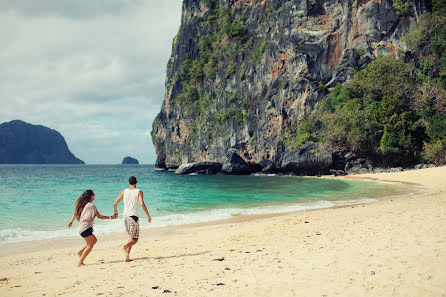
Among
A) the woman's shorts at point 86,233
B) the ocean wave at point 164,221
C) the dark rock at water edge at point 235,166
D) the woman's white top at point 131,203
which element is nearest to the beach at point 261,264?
the woman's shorts at point 86,233

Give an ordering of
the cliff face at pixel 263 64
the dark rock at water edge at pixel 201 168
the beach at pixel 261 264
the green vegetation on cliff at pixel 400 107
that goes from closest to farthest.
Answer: the beach at pixel 261 264
the green vegetation on cliff at pixel 400 107
the cliff face at pixel 263 64
the dark rock at water edge at pixel 201 168

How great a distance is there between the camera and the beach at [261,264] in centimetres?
425

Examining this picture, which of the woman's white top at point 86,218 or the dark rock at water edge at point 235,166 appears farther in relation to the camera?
the dark rock at water edge at point 235,166

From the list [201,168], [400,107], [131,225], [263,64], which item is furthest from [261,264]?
[201,168]

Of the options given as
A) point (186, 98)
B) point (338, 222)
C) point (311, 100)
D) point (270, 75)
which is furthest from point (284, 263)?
point (186, 98)

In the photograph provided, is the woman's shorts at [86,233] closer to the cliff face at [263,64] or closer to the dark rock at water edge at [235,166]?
the cliff face at [263,64]

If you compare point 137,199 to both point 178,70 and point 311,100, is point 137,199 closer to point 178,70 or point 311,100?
point 311,100

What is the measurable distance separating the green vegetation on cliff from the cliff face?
292 cm

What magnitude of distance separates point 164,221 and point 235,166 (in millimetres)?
37585

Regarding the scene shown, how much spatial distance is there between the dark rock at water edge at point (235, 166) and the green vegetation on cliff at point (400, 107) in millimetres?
14393

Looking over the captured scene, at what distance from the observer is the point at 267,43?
4969 cm

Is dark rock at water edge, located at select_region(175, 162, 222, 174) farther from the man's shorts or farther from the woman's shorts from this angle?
the woman's shorts

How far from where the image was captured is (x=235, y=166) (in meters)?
49.7

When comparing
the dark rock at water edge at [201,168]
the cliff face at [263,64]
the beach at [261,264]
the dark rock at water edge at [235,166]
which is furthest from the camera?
the dark rock at water edge at [201,168]
